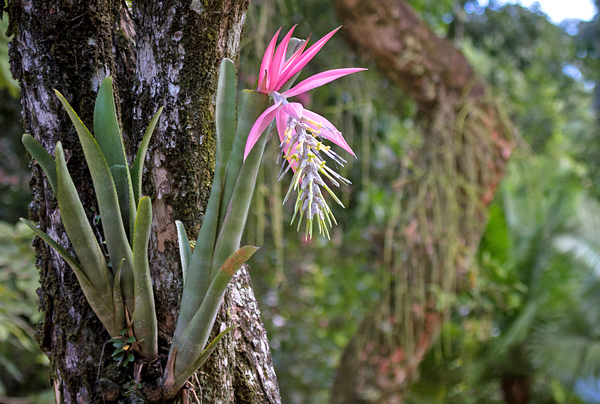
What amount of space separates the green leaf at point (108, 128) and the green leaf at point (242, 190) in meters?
0.15

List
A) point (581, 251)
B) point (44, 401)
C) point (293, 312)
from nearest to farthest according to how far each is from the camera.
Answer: point (44, 401) < point (293, 312) < point (581, 251)

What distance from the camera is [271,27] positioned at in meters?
1.95

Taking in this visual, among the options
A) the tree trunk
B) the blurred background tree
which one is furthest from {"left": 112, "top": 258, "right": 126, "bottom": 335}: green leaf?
the tree trunk

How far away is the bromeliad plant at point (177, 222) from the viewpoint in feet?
1.63

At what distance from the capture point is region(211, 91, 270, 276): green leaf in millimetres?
509

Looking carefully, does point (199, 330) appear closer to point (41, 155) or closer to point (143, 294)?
point (143, 294)

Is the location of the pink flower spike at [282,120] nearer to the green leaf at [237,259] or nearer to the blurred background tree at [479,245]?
the green leaf at [237,259]

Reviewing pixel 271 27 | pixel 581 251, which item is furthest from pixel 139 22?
pixel 581 251

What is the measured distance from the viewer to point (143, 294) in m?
0.54

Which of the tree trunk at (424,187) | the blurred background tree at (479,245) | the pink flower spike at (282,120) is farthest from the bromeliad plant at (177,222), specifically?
the tree trunk at (424,187)

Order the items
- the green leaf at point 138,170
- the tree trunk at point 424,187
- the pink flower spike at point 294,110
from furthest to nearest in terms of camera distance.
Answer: the tree trunk at point 424,187 → the green leaf at point 138,170 → the pink flower spike at point 294,110

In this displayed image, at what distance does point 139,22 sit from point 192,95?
0.42 ft

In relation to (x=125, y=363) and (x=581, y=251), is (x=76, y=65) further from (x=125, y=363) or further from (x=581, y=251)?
(x=581, y=251)

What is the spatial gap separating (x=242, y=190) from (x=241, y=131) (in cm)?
7
